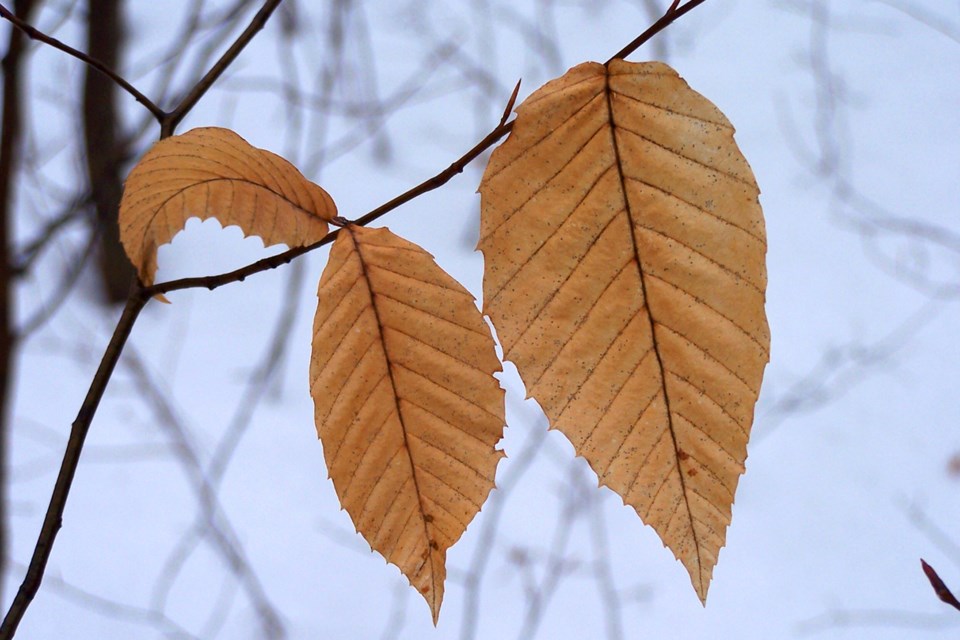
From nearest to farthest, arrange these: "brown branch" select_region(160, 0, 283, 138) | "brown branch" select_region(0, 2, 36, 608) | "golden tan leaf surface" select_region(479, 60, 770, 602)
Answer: "golden tan leaf surface" select_region(479, 60, 770, 602) → "brown branch" select_region(160, 0, 283, 138) → "brown branch" select_region(0, 2, 36, 608)

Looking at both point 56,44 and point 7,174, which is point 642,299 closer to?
point 56,44

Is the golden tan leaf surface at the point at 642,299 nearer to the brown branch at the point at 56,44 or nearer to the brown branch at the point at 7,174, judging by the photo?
the brown branch at the point at 56,44

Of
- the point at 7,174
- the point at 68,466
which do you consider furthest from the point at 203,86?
the point at 7,174

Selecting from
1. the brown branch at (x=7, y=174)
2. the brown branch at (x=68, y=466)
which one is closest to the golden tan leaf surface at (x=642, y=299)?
the brown branch at (x=68, y=466)

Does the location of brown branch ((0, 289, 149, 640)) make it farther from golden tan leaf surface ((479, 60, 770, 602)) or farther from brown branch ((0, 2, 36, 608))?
brown branch ((0, 2, 36, 608))

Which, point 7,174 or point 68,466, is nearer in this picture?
point 68,466

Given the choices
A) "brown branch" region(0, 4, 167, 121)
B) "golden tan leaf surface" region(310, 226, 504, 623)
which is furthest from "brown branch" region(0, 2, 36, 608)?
"golden tan leaf surface" region(310, 226, 504, 623)
